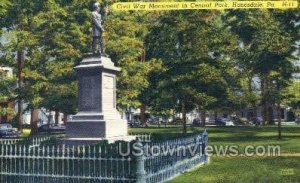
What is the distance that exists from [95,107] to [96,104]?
13cm

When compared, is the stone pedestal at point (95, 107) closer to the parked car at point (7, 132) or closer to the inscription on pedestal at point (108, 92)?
the inscription on pedestal at point (108, 92)

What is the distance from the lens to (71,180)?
1270 cm

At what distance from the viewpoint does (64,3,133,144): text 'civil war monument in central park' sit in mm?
17703

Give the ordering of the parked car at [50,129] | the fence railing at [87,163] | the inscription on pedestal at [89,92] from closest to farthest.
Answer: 1. the fence railing at [87,163]
2. the inscription on pedestal at [89,92]
3. the parked car at [50,129]

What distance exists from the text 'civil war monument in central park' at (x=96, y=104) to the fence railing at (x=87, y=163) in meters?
4.10

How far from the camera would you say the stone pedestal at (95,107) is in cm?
1772

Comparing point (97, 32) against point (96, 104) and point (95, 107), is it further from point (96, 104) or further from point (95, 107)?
point (95, 107)

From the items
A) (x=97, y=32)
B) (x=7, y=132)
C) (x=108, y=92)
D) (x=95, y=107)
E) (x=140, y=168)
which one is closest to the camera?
(x=140, y=168)

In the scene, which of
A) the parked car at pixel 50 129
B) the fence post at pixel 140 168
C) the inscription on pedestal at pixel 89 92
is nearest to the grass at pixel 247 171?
the fence post at pixel 140 168

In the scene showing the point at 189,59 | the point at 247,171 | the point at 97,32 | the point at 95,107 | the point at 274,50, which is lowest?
the point at 247,171

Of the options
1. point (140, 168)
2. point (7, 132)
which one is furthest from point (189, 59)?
point (140, 168)

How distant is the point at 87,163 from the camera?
12531mm

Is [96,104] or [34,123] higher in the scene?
[96,104]

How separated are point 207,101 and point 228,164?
14.2 metres
